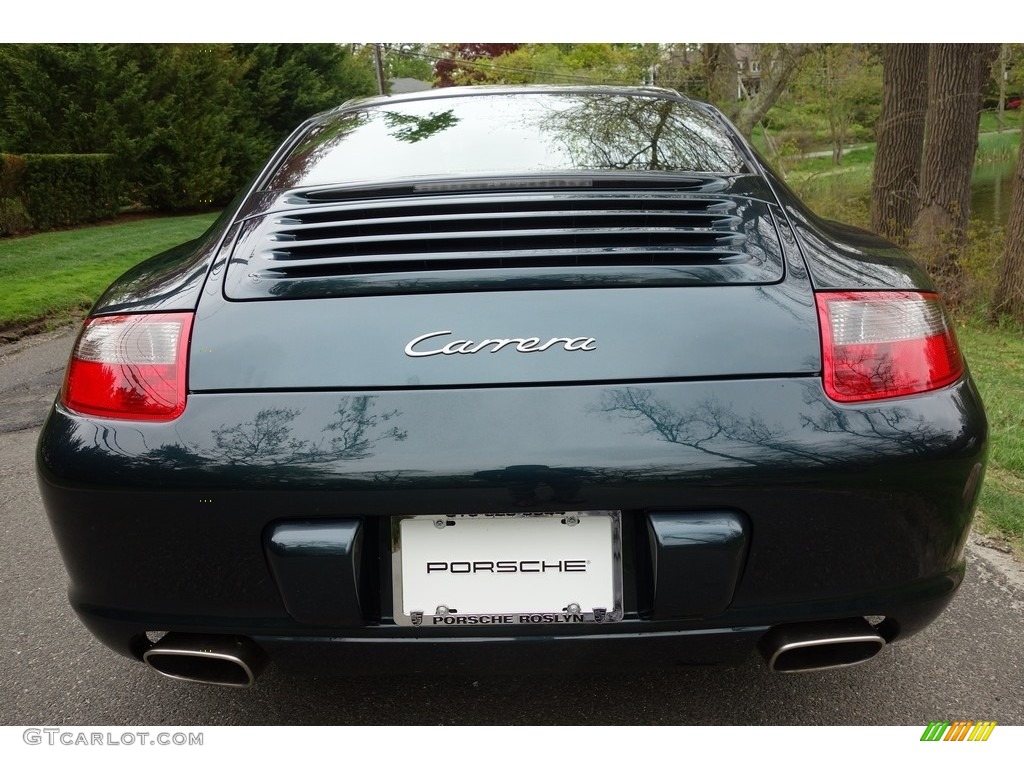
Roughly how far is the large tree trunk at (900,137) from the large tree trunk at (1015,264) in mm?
1827

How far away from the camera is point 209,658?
5.18 ft

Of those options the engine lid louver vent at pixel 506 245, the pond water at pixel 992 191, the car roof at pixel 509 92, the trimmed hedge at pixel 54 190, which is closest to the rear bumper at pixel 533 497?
the engine lid louver vent at pixel 506 245

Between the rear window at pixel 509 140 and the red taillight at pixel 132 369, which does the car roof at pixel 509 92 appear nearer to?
the rear window at pixel 509 140

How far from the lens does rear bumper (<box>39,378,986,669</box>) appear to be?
1432 millimetres

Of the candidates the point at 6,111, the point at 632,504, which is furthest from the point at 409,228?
the point at 6,111

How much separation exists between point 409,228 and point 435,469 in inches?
22.8

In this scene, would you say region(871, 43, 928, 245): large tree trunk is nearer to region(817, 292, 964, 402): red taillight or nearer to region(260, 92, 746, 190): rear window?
region(260, 92, 746, 190): rear window

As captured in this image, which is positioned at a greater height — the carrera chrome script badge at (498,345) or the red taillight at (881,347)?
the carrera chrome script badge at (498,345)

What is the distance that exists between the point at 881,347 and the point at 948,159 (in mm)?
7871

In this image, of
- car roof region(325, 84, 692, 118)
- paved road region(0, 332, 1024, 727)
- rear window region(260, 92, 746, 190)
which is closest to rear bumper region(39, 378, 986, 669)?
paved road region(0, 332, 1024, 727)

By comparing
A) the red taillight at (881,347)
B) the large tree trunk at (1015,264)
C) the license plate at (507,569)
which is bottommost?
the large tree trunk at (1015,264)

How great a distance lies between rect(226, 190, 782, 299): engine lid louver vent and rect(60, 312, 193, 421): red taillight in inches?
6.1

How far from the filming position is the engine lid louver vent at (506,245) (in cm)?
160

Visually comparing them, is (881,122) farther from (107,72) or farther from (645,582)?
(107,72)
